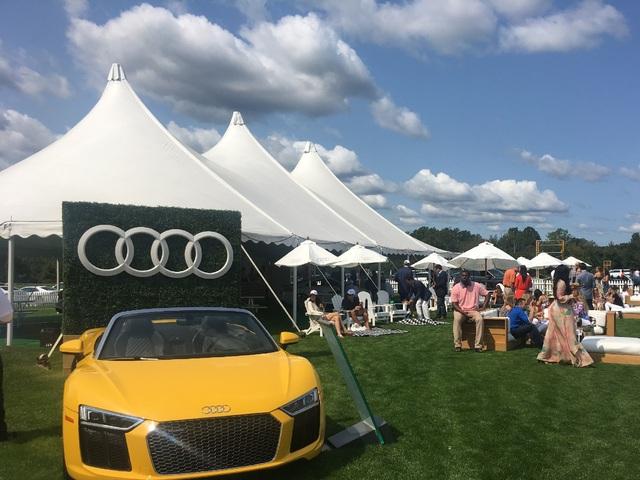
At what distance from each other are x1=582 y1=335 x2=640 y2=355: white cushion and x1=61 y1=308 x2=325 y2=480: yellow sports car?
21.9 ft

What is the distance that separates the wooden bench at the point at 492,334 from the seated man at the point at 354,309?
353cm

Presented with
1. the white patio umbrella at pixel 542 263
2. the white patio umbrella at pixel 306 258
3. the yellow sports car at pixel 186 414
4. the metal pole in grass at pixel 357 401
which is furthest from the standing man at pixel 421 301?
the yellow sports car at pixel 186 414

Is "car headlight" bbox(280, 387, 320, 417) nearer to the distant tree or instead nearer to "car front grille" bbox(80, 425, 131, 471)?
"car front grille" bbox(80, 425, 131, 471)

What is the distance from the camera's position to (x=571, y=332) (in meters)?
9.31

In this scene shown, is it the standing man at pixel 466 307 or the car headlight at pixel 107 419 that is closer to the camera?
the car headlight at pixel 107 419

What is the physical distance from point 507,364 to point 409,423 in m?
4.10

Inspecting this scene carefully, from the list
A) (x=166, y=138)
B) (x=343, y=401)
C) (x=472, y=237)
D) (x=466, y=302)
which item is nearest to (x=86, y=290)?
(x=343, y=401)

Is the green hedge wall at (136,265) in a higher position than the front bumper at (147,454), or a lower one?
higher

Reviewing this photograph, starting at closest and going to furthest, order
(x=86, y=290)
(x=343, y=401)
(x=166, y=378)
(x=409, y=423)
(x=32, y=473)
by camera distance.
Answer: (x=166, y=378)
(x=32, y=473)
(x=409, y=423)
(x=343, y=401)
(x=86, y=290)

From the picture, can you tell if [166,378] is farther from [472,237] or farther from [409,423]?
[472,237]

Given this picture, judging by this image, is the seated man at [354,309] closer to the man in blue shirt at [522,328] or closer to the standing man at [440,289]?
the standing man at [440,289]

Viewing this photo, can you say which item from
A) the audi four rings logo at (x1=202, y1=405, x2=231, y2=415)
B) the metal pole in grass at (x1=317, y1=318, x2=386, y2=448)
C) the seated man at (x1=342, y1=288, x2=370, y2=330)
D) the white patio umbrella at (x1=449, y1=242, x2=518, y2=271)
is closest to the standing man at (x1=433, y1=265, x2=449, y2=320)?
the white patio umbrella at (x1=449, y1=242, x2=518, y2=271)

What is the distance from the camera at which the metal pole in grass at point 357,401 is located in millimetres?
5047

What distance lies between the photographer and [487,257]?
18.2m
